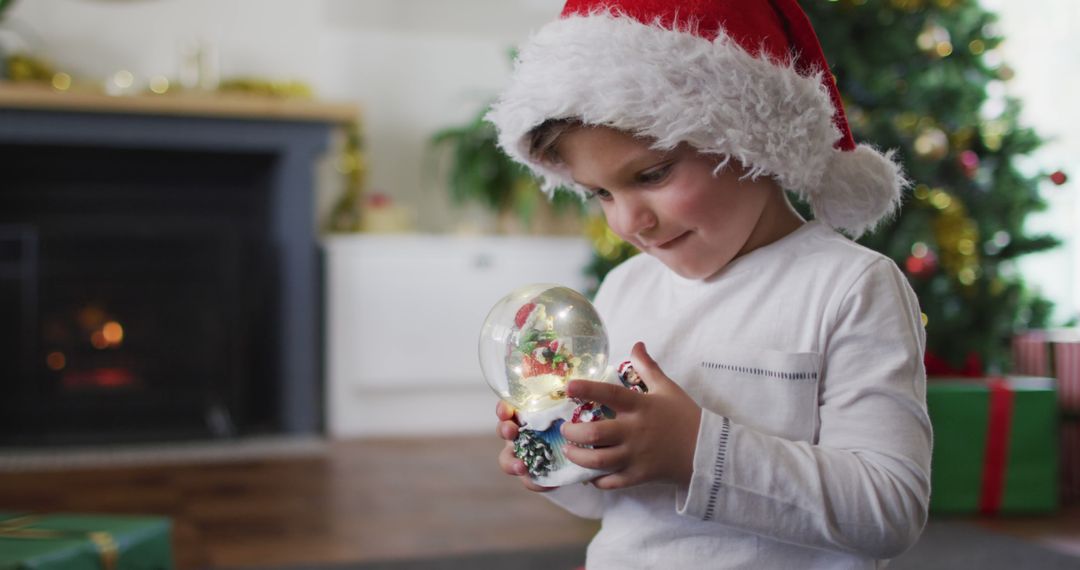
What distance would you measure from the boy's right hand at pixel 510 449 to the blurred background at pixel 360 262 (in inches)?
46.2

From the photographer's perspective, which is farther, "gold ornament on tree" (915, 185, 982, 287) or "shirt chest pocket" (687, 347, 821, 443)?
"gold ornament on tree" (915, 185, 982, 287)

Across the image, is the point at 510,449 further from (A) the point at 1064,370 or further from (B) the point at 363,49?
(B) the point at 363,49

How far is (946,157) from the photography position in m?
2.61

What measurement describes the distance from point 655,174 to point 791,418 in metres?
0.22

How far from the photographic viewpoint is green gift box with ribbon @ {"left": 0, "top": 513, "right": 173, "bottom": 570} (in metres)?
1.11

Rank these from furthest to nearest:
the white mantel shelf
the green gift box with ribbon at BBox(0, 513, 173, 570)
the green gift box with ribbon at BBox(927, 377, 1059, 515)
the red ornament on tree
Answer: the white mantel shelf, the red ornament on tree, the green gift box with ribbon at BBox(927, 377, 1059, 515), the green gift box with ribbon at BBox(0, 513, 173, 570)

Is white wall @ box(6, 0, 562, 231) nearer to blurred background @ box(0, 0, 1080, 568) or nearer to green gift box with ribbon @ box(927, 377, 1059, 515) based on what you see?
blurred background @ box(0, 0, 1080, 568)

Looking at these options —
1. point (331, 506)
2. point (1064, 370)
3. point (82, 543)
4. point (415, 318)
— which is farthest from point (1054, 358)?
point (82, 543)

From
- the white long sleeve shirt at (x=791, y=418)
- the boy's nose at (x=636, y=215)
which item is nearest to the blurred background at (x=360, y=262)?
the white long sleeve shirt at (x=791, y=418)

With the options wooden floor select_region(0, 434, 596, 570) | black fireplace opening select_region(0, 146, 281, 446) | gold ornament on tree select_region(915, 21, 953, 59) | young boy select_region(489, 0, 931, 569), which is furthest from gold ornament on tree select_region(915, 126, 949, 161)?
black fireplace opening select_region(0, 146, 281, 446)

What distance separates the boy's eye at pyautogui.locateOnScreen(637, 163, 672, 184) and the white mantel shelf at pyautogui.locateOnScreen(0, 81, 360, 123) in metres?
2.89

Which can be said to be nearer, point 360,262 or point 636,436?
point 636,436

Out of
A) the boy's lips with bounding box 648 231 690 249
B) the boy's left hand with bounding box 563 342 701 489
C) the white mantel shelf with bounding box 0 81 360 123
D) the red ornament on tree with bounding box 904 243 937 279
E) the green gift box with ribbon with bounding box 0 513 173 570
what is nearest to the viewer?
the boy's left hand with bounding box 563 342 701 489

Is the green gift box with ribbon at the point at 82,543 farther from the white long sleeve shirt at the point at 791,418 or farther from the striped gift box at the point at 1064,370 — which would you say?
the striped gift box at the point at 1064,370
